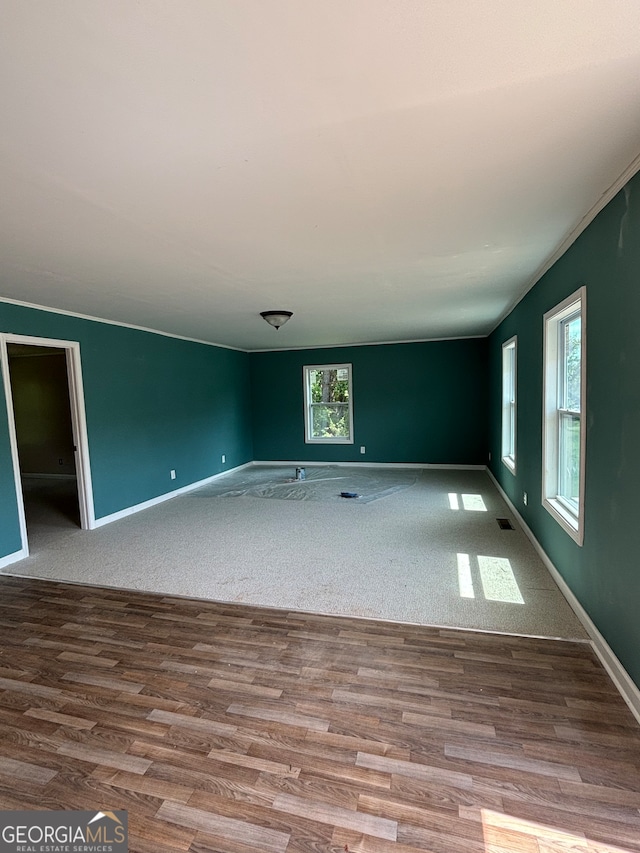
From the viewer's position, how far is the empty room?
1172mm

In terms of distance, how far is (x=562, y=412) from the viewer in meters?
3.13

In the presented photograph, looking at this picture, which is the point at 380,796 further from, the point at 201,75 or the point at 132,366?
the point at 132,366

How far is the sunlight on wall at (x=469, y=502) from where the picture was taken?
5.01 meters

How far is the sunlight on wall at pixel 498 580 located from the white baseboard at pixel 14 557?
3975mm

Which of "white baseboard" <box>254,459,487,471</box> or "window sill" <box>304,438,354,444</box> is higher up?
"window sill" <box>304,438,354,444</box>

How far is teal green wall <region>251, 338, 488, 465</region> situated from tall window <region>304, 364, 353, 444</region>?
12 cm

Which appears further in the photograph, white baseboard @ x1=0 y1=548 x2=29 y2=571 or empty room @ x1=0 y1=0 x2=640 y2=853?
white baseboard @ x1=0 y1=548 x2=29 y2=571

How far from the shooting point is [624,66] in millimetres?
1197

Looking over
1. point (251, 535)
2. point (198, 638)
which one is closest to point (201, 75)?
point (198, 638)

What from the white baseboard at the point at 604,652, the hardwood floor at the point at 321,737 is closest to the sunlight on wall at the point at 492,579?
the white baseboard at the point at 604,652

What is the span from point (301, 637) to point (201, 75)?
8.46ft

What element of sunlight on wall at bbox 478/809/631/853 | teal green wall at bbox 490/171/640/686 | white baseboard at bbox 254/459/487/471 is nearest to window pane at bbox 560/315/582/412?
teal green wall at bbox 490/171/640/686

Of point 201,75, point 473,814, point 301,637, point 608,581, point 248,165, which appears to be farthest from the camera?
point 301,637

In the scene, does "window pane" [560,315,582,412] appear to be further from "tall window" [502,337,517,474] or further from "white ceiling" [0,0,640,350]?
"tall window" [502,337,517,474]
